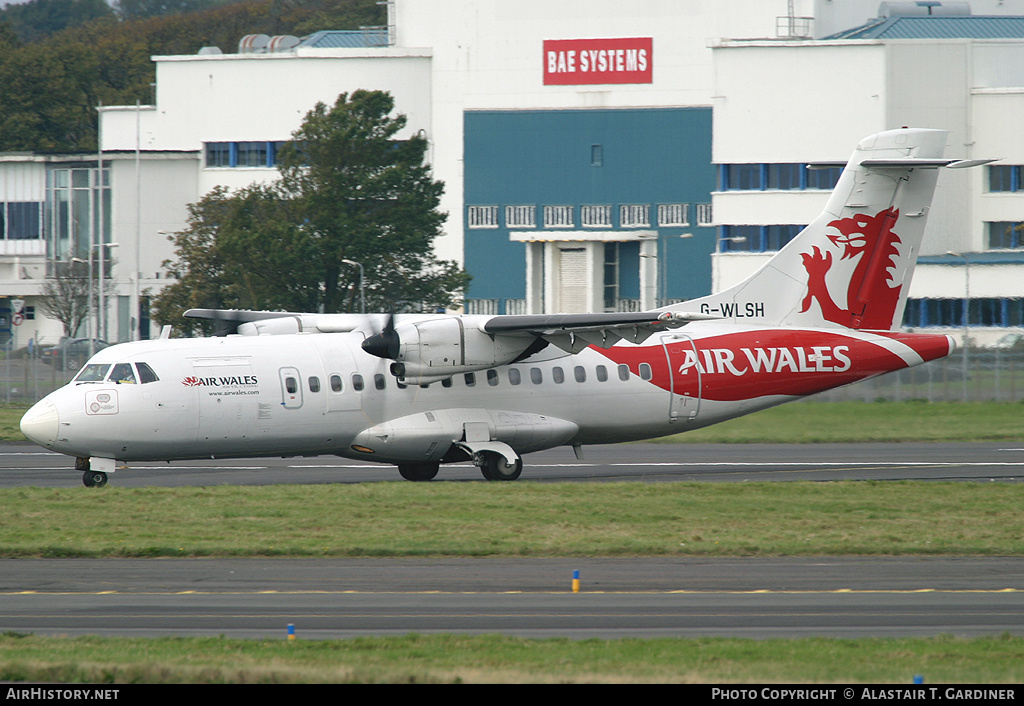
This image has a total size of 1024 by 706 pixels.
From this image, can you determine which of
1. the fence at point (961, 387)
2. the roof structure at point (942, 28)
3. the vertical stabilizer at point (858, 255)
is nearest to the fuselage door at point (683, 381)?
the vertical stabilizer at point (858, 255)

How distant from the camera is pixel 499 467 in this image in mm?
25984

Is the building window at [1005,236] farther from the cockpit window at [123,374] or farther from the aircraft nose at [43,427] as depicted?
the aircraft nose at [43,427]

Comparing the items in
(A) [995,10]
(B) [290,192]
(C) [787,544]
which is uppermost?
(A) [995,10]

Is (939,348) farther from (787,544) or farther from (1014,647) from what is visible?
(1014,647)

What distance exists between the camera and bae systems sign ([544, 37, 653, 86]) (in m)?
80.4

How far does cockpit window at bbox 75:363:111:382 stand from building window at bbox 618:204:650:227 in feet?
194

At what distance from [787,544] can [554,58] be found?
6609 cm

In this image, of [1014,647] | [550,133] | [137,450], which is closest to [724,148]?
[550,133]

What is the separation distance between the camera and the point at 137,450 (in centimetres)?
2377

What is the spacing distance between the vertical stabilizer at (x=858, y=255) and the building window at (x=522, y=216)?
54.1 m

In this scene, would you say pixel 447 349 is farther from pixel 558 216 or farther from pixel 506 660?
pixel 558 216

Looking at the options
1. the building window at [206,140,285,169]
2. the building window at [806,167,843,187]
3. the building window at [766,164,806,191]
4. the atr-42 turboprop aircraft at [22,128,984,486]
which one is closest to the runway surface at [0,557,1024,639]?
the atr-42 turboprop aircraft at [22,128,984,486]

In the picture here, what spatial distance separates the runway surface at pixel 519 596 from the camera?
1322cm

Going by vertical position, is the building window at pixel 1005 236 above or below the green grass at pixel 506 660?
above
